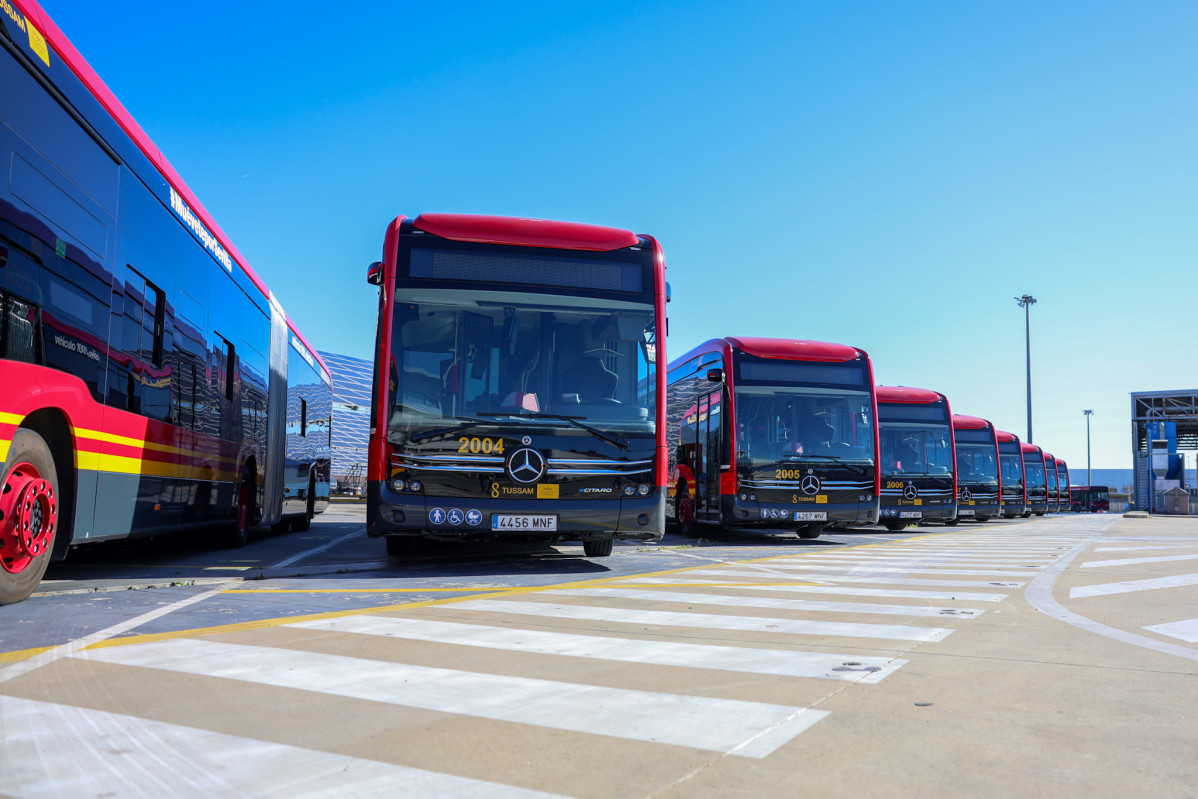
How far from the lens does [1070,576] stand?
8.87m

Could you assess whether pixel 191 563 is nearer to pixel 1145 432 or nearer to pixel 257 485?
pixel 257 485

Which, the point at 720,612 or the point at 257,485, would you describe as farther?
the point at 257,485

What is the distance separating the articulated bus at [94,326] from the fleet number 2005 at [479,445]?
8.71ft

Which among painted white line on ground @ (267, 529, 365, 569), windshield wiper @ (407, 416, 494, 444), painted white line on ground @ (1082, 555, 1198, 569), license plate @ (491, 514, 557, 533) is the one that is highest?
windshield wiper @ (407, 416, 494, 444)

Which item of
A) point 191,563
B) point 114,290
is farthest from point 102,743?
point 191,563

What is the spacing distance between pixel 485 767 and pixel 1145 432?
217 feet

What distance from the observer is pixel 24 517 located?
18.9 feet

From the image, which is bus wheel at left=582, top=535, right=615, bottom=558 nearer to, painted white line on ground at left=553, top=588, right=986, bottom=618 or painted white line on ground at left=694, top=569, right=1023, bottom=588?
painted white line on ground at left=694, top=569, right=1023, bottom=588

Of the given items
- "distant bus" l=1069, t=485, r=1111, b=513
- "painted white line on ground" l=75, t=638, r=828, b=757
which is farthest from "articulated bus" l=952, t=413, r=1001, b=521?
"distant bus" l=1069, t=485, r=1111, b=513

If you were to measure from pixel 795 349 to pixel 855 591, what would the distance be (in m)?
8.43

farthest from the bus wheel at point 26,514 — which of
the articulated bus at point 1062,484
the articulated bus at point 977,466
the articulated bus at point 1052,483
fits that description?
the articulated bus at point 1062,484

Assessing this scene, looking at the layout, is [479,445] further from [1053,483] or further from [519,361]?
[1053,483]

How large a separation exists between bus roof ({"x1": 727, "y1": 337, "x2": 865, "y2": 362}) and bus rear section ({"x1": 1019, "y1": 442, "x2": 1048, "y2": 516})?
973 inches

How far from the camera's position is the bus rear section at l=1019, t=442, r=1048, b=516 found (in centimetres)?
3716
